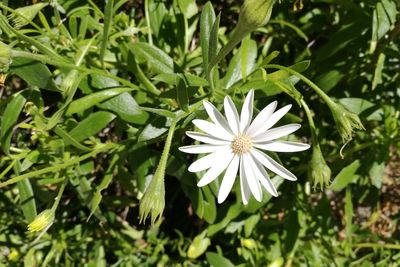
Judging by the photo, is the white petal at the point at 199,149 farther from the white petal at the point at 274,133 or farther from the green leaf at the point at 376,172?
the green leaf at the point at 376,172

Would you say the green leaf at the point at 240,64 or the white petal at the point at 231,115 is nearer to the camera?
the white petal at the point at 231,115

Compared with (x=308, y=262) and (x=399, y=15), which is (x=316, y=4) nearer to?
(x=399, y=15)

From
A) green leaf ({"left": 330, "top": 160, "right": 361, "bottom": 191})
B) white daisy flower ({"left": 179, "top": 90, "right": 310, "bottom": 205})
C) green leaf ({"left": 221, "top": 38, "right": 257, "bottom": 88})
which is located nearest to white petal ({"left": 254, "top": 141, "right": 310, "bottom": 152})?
white daisy flower ({"left": 179, "top": 90, "right": 310, "bottom": 205})

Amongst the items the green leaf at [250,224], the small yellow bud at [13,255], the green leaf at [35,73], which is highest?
the green leaf at [35,73]

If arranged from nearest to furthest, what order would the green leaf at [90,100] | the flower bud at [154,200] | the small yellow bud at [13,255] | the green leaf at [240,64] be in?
the flower bud at [154,200]
the green leaf at [90,100]
the green leaf at [240,64]
the small yellow bud at [13,255]

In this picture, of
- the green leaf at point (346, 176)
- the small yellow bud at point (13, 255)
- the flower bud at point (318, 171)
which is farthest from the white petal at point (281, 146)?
Answer: the small yellow bud at point (13, 255)

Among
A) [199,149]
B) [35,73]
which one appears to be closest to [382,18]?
[199,149]

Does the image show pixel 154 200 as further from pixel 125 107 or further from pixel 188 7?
pixel 188 7
